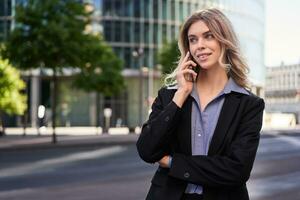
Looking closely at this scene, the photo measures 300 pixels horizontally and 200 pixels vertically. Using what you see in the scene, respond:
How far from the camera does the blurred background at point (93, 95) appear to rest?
12469 mm

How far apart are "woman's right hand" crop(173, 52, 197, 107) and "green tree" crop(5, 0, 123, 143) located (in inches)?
973

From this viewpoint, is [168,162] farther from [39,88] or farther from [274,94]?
[274,94]

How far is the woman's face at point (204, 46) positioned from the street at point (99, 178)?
296 inches

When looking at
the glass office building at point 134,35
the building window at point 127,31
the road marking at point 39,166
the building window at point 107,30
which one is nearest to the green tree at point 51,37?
the road marking at point 39,166

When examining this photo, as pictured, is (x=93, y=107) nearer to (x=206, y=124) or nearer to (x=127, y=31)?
(x=127, y=31)

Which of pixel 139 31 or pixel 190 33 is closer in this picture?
pixel 190 33

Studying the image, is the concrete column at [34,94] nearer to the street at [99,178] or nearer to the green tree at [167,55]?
the green tree at [167,55]

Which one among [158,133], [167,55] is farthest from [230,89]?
[167,55]

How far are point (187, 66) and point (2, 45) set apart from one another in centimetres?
2802

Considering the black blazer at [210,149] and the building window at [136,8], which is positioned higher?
the building window at [136,8]

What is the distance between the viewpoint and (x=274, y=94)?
134 meters

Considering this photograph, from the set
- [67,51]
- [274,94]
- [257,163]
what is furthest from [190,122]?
[274,94]

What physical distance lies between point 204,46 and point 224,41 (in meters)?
0.09

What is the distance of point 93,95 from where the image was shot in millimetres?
59344
